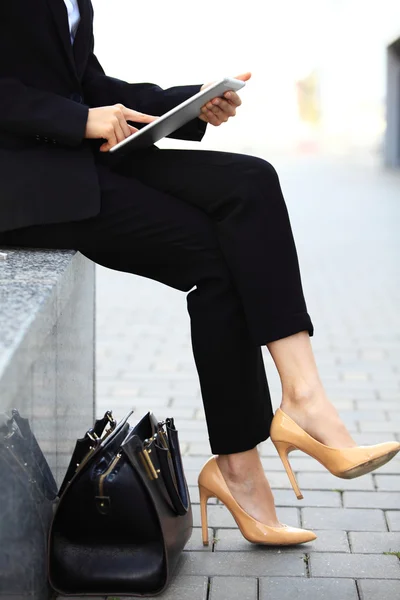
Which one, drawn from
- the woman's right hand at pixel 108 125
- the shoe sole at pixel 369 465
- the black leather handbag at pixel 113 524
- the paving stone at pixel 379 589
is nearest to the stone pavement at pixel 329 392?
the paving stone at pixel 379 589

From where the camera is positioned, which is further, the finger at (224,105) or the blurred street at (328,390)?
the finger at (224,105)

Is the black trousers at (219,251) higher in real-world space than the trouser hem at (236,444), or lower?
higher

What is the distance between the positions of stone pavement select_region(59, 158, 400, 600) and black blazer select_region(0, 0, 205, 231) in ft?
3.17

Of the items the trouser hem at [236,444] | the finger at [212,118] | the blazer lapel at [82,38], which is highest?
the blazer lapel at [82,38]

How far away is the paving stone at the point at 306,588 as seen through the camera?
2350 mm

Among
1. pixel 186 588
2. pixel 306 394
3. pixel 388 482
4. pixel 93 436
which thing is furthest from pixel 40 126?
pixel 388 482

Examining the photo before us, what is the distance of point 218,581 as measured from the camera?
2.45m

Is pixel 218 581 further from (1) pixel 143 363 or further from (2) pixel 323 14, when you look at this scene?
(2) pixel 323 14

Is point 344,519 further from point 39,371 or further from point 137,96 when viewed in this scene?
point 137,96

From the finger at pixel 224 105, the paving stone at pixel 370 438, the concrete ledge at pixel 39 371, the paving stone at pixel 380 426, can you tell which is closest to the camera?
the concrete ledge at pixel 39 371

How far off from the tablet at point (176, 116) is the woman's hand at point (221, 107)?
33 millimetres

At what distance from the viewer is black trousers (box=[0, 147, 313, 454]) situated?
7.89 feet

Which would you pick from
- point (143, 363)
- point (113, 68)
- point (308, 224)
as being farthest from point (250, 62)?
point (143, 363)

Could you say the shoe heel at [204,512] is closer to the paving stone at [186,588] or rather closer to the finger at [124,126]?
the paving stone at [186,588]
